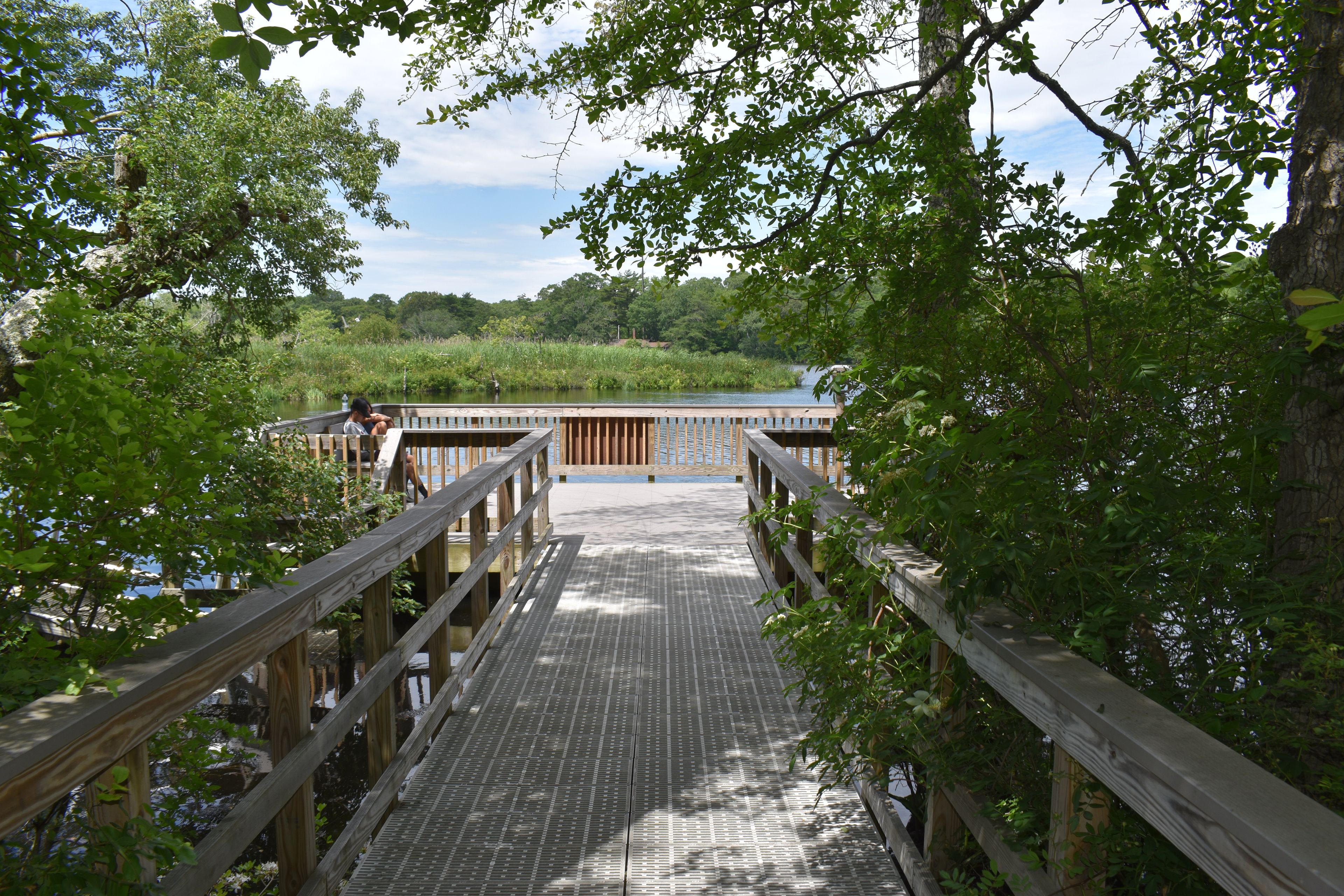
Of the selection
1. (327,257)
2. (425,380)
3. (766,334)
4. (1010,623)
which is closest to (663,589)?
(766,334)

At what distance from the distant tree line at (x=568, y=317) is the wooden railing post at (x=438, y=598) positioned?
1.68 m

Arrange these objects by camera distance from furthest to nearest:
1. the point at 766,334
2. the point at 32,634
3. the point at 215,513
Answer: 1. the point at 766,334
2. the point at 215,513
3. the point at 32,634

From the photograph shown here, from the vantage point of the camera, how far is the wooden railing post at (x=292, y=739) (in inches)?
76.6

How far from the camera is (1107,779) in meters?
1.25

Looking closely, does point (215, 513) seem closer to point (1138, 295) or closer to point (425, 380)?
point (1138, 295)

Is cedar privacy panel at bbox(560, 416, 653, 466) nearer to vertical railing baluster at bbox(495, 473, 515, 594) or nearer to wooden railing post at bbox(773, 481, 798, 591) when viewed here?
vertical railing baluster at bbox(495, 473, 515, 594)

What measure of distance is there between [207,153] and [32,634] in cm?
1070

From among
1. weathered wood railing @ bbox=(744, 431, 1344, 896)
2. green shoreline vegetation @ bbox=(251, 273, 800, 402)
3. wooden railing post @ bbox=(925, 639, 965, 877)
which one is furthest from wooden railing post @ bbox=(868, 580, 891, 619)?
green shoreline vegetation @ bbox=(251, 273, 800, 402)

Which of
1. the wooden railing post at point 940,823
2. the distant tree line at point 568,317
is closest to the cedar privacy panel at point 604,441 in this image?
the distant tree line at point 568,317

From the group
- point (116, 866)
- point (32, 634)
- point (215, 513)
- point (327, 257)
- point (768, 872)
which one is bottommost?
point (768, 872)

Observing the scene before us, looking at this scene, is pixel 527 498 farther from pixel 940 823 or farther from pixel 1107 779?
pixel 1107 779

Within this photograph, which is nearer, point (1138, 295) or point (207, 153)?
point (1138, 295)

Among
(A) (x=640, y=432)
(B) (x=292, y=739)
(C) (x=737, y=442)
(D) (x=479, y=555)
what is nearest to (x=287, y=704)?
(B) (x=292, y=739)

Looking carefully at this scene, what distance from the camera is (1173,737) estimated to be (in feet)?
3.93
